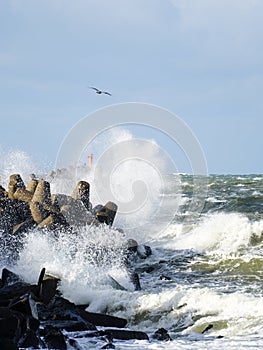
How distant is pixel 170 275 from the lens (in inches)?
579

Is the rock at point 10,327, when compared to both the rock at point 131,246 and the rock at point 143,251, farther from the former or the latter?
the rock at point 143,251

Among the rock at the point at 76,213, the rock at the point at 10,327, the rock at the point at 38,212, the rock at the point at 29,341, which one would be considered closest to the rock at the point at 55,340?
the rock at the point at 29,341

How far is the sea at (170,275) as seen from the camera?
Answer: 9352mm

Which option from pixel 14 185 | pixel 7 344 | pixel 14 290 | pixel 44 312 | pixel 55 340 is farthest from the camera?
pixel 14 185

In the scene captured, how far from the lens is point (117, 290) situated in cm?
1173

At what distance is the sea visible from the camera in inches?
368

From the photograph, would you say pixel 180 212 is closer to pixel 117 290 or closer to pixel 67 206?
pixel 67 206

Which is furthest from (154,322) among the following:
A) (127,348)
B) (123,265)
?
(123,265)

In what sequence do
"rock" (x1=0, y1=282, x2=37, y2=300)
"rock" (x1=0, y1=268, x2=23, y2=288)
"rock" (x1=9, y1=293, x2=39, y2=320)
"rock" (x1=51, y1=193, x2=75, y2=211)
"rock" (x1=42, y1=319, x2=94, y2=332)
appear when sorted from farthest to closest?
"rock" (x1=51, y1=193, x2=75, y2=211) → "rock" (x1=0, y1=268, x2=23, y2=288) → "rock" (x1=0, y1=282, x2=37, y2=300) → "rock" (x1=42, y1=319, x2=94, y2=332) → "rock" (x1=9, y1=293, x2=39, y2=320)

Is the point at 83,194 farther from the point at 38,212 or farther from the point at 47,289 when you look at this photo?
→ the point at 47,289

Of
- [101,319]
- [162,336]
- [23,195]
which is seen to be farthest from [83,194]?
[162,336]

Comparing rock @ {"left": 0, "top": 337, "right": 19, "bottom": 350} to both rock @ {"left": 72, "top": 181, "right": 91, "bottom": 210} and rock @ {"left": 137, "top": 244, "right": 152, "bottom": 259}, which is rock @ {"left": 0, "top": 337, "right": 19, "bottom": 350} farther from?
rock @ {"left": 72, "top": 181, "right": 91, "bottom": 210}

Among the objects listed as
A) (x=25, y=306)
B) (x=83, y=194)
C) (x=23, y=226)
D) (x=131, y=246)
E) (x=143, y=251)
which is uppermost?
(x=83, y=194)

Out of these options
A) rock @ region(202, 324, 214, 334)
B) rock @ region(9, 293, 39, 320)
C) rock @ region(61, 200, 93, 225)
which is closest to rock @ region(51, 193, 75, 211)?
rock @ region(61, 200, 93, 225)
